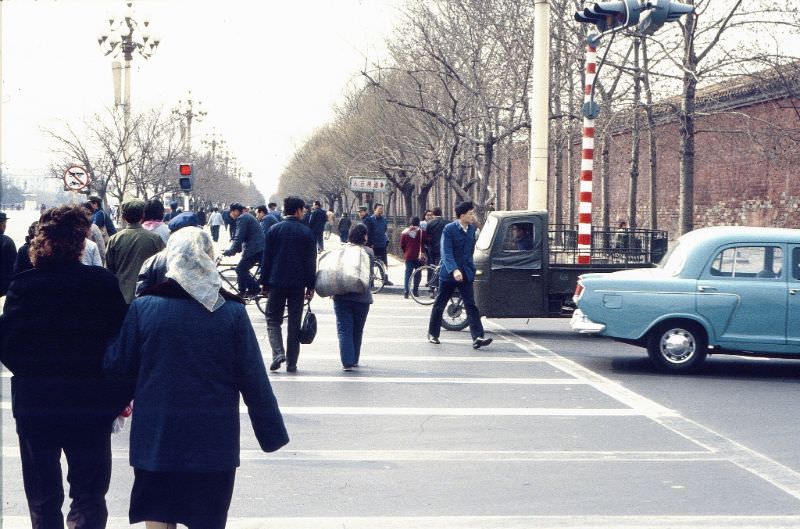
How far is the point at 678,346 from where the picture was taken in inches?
468

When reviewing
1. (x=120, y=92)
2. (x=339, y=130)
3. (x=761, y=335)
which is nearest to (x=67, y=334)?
(x=761, y=335)

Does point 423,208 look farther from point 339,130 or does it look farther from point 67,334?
point 67,334

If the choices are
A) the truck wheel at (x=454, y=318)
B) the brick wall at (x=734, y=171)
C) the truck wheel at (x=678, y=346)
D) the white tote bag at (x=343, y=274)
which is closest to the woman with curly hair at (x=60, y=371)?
the white tote bag at (x=343, y=274)

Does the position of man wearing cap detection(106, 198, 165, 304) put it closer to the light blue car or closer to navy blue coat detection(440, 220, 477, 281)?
navy blue coat detection(440, 220, 477, 281)

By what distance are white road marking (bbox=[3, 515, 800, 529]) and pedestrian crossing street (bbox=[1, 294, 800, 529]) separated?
0.01m

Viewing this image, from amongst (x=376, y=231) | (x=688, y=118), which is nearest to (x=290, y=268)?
(x=376, y=231)

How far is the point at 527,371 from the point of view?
11.9m

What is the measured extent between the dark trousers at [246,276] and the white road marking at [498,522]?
1264 cm

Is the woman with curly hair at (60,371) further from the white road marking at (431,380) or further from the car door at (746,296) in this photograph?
the car door at (746,296)

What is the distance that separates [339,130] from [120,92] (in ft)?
55.9

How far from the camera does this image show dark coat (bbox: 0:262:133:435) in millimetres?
4742

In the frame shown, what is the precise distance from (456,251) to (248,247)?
5733 millimetres

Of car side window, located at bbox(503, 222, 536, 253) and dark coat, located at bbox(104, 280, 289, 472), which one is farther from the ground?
car side window, located at bbox(503, 222, 536, 253)

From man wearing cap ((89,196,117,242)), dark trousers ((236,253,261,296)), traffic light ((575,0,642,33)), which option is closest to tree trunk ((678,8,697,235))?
traffic light ((575,0,642,33))
